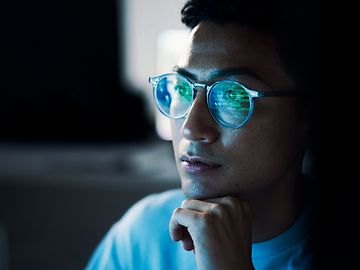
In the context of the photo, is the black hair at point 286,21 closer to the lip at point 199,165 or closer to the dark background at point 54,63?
the lip at point 199,165

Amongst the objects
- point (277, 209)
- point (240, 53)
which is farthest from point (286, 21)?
point (277, 209)

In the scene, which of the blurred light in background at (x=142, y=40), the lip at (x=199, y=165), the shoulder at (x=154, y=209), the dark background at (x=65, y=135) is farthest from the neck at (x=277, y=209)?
the blurred light in background at (x=142, y=40)

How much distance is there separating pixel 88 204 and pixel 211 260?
179cm

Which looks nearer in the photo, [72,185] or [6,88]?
[72,185]

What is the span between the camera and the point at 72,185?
2.49m

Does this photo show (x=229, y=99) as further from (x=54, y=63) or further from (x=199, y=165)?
(x=54, y=63)

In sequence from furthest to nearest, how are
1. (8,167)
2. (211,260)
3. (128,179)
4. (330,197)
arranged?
(8,167)
(128,179)
(211,260)
(330,197)

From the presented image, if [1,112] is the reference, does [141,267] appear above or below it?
below

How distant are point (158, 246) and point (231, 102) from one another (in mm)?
353

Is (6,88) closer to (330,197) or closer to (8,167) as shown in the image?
(8,167)

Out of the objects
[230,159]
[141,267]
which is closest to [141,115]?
[141,267]

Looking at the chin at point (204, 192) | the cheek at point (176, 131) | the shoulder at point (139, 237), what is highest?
the cheek at point (176, 131)

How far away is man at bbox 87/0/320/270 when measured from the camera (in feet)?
2.42

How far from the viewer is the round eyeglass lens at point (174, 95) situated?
790 millimetres
